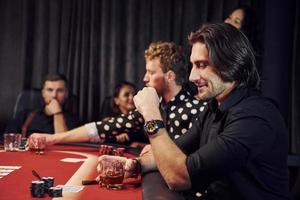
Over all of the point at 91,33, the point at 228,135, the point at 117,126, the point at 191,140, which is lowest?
the point at 117,126

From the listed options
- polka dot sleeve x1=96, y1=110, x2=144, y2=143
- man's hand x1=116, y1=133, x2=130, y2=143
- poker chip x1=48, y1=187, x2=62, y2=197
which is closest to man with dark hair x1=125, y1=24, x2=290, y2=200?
poker chip x1=48, y1=187, x2=62, y2=197

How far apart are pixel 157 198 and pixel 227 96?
46cm

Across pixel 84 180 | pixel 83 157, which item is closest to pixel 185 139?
pixel 84 180

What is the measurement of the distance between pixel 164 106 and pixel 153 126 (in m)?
1.17

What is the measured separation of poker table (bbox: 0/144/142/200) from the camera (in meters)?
1.53

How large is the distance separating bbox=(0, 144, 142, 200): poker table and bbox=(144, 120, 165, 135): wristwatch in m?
0.20

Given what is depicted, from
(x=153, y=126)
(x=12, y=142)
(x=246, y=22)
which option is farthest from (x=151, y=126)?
(x=246, y=22)

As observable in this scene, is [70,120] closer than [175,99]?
No

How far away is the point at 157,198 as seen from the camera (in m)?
1.43

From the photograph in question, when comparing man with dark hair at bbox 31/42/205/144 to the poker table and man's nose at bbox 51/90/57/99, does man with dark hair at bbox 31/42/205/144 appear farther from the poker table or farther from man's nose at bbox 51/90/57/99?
man's nose at bbox 51/90/57/99

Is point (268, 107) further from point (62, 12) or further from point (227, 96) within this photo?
point (62, 12)

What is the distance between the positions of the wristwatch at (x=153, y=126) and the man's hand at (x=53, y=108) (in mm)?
2645

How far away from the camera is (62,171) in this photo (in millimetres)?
1905

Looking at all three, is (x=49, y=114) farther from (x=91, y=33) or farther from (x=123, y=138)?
(x=123, y=138)
